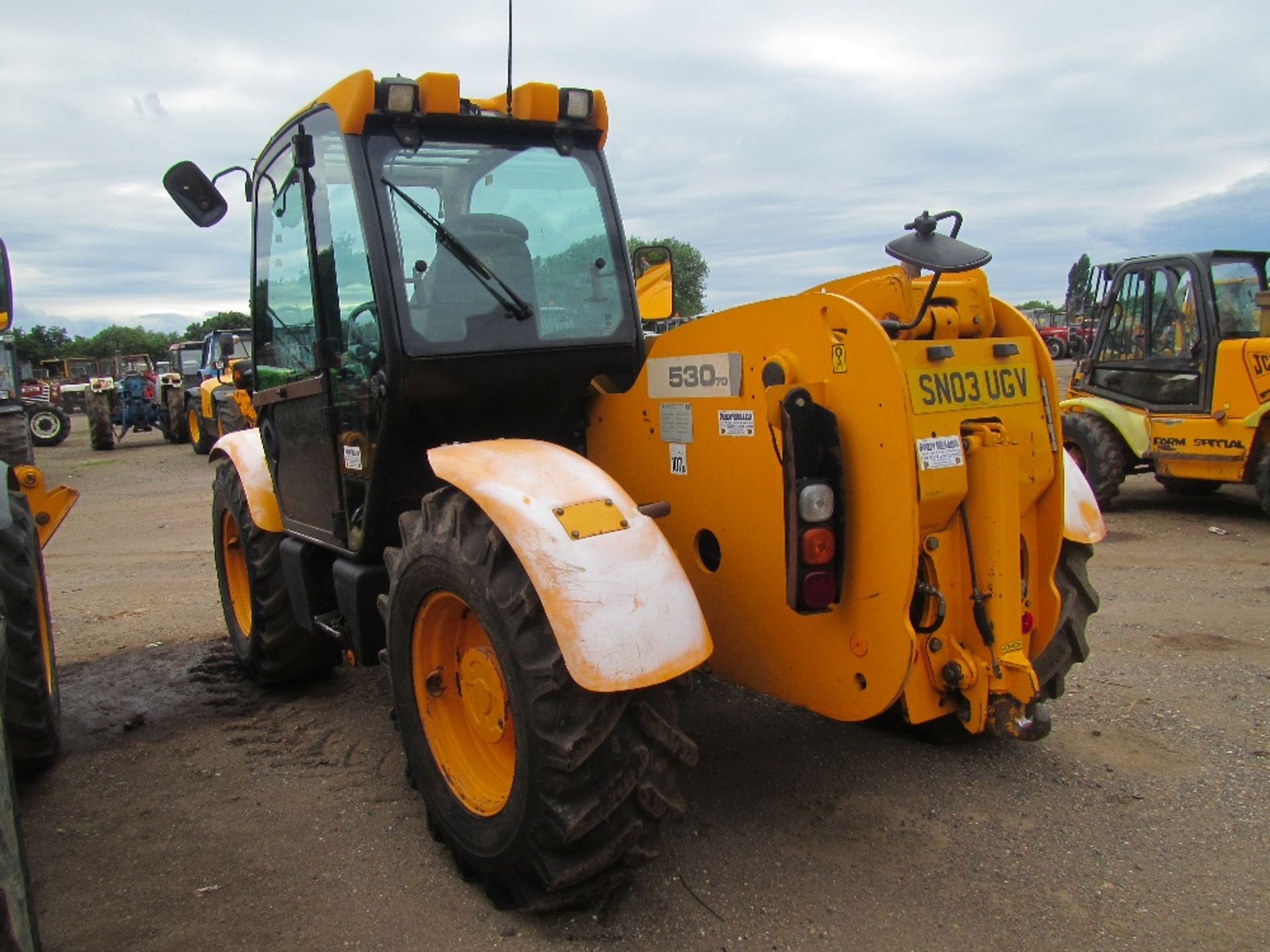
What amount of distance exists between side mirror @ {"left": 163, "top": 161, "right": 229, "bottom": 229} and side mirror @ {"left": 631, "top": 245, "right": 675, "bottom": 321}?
1.71 meters

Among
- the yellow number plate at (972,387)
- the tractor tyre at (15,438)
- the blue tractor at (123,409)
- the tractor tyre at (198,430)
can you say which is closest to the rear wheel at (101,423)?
the blue tractor at (123,409)

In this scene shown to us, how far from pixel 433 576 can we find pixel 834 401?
4.24 feet

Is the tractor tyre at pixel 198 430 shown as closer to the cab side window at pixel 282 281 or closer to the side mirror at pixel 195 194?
the cab side window at pixel 282 281

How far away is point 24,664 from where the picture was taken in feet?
12.7

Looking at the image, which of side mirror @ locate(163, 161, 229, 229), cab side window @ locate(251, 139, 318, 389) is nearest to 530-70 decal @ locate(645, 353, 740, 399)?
cab side window @ locate(251, 139, 318, 389)

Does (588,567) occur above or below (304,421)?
below

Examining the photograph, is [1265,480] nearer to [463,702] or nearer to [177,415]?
[463,702]

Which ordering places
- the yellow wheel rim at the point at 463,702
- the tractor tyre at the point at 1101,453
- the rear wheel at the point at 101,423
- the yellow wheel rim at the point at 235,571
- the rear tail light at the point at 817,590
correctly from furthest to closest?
the rear wheel at the point at 101,423 < the tractor tyre at the point at 1101,453 < the yellow wheel rim at the point at 235,571 < the yellow wheel rim at the point at 463,702 < the rear tail light at the point at 817,590

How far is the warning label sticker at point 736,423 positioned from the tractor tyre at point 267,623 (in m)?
2.36

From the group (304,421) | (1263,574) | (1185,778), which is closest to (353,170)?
(304,421)

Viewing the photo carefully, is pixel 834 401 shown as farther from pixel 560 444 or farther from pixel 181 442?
pixel 181 442

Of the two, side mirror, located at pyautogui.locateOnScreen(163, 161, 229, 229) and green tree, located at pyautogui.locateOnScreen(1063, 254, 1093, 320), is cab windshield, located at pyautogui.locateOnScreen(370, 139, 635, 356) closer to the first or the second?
side mirror, located at pyautogui.locateOnScreen(163, 161, 229, 229)

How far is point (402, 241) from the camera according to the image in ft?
11.0

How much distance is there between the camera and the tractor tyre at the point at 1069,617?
3.49 metres
